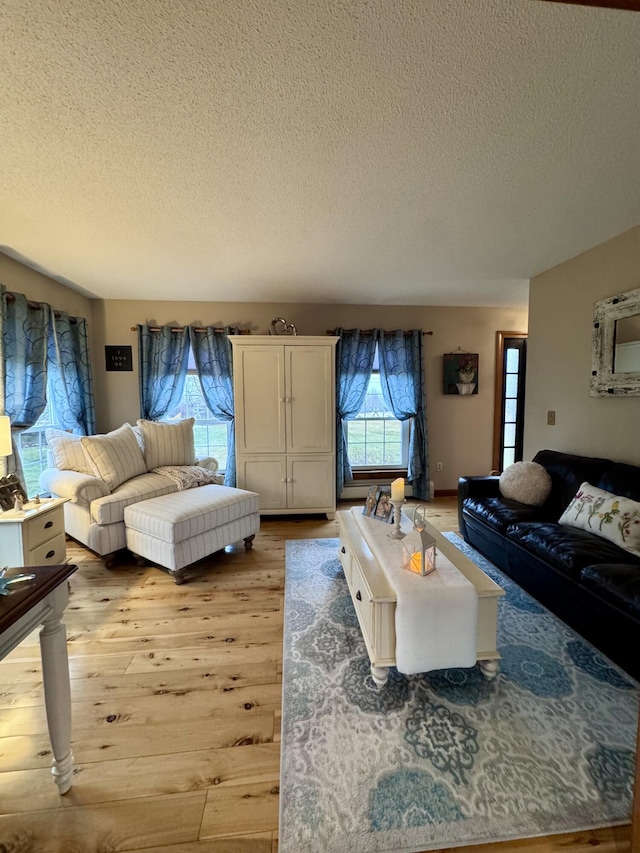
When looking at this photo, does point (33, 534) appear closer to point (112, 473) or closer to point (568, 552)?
point (112, 473)

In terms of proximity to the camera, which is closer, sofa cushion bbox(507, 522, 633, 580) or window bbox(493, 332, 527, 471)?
sofa cushion bbox(507, 522, 633, 580)

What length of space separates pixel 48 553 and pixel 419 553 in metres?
2.37

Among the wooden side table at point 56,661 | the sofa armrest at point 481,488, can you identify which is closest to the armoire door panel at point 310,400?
the sofa armrest at point 481,488

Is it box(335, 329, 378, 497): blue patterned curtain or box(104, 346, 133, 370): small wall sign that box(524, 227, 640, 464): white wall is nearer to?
box(335, 329, 378, 497): blue patterned curtain

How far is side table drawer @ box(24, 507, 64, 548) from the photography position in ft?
7.11

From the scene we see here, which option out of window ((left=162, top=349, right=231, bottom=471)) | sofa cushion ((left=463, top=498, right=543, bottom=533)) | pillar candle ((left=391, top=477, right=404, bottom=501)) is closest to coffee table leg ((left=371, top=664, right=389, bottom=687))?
pillar candle ((left=391, top=477, right=404, bottom=501))

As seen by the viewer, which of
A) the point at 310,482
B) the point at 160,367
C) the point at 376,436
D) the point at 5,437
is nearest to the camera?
the point at 5,437

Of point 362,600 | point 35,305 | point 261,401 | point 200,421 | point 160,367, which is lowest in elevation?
point 362,600

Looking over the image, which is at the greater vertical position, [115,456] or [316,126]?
[316,126]

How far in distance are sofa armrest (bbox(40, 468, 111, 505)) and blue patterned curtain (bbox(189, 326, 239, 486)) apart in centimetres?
146

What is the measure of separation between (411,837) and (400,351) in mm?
3904

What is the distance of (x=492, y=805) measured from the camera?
1150 millimetres

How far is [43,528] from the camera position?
2.30 metres

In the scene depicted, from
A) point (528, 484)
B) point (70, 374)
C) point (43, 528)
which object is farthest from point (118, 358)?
point (528, 484)
